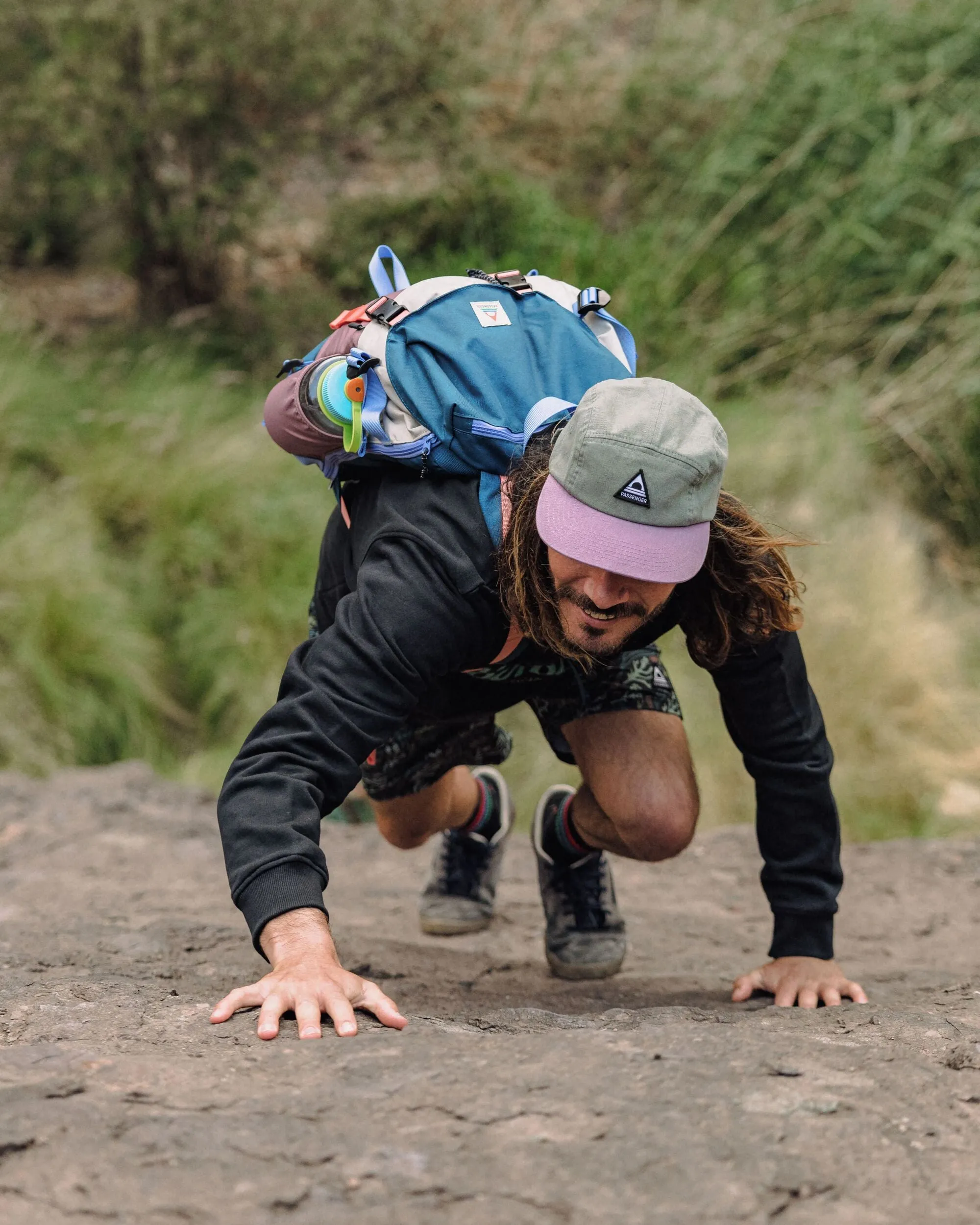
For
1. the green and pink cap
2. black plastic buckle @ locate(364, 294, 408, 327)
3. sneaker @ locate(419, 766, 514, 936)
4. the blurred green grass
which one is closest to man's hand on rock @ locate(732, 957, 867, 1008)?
the green and pink cap

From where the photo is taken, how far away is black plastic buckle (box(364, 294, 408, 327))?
2.35m

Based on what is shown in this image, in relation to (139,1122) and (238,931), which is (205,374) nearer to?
(238,931)

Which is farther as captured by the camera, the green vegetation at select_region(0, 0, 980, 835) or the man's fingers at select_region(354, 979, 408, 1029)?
the green vegetation at select_region(0, 0, 980, 835)

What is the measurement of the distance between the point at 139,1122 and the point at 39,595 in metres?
3.40

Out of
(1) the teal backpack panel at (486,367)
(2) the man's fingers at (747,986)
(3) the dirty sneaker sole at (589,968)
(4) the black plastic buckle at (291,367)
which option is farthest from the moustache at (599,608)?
(3) the dirty sneaker sole at (589,968)

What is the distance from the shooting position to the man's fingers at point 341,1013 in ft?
6.15

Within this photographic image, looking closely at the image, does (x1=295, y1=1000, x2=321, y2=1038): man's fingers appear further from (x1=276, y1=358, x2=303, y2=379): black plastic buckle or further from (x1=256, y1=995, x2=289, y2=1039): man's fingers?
(x1=276, y1=358, x2=303, y2=379): black plastic buckle

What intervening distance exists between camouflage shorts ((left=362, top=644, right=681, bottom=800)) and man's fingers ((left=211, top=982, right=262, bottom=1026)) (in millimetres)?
657

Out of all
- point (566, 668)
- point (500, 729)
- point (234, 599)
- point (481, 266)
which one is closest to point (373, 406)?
point (566, 668)

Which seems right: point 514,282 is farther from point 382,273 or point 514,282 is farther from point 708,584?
point 708,584

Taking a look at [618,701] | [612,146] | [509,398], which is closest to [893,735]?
[618,701]

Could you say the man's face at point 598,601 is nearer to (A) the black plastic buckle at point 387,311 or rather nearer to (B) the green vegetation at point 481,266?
(A) the black plastic buckle at point 387,311

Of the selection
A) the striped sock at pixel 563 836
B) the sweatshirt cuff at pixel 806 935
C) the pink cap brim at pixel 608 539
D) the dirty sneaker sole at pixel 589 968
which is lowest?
the dirty sneaker sole at pixel 589 968

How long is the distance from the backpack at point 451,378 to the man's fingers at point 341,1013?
76 cm
